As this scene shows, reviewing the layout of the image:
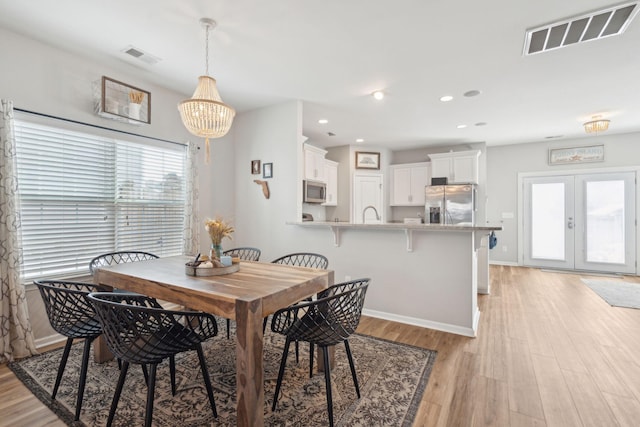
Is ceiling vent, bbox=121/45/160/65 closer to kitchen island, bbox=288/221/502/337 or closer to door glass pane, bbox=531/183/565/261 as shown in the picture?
kitchen island, bbox=288/221/502/337

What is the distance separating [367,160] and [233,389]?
5.30m

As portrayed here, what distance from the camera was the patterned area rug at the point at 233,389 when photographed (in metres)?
1.75

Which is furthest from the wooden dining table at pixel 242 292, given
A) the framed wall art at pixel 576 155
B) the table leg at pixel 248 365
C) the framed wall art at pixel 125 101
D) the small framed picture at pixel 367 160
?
the framed wall art at pixel 576 155

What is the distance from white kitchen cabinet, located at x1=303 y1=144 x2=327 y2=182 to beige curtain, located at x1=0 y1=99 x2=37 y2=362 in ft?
11.3

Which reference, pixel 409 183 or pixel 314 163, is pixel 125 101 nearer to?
pixel 314 163

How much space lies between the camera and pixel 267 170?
410 cm

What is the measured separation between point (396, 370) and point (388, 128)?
13.0 feet

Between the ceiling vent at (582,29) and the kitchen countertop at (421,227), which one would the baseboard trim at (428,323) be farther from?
the ceiling vent at (582,29)

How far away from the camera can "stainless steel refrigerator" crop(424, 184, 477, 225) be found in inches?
217

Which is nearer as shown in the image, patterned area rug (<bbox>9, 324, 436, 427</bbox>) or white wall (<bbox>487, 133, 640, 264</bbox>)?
patterned area rug (<bbox>9, 324, 436, 427</bbox>)

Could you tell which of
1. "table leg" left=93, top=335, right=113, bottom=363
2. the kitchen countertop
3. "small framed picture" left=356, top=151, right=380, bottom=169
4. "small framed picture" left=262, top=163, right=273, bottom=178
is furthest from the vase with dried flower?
"small framed picture" left=356, top=151, right=380, bottom=169

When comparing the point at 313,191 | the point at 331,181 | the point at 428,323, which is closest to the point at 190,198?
the point at 313,191

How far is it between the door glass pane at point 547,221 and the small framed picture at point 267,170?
5.88 meters

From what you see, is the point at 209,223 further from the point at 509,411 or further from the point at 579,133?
the point at 579,133
